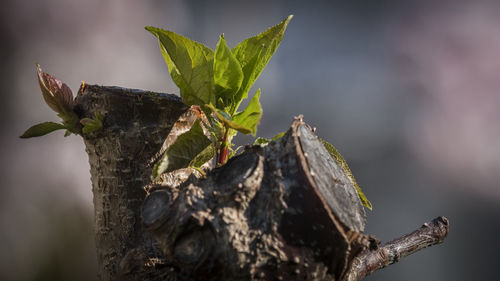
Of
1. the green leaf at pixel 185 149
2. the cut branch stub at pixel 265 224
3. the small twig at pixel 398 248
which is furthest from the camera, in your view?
the small twig at pixel 398 248

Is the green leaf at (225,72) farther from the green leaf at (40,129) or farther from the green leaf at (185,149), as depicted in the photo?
the green leaf at (40,129)

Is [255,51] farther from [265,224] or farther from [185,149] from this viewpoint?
[265,224]

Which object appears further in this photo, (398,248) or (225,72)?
(398,248)

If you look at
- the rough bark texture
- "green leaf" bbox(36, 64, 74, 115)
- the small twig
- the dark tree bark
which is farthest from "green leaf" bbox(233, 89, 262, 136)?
the small twig

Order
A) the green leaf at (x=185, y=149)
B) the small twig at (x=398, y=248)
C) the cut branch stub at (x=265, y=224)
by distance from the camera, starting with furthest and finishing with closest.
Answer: the small twig at (x=398, y=248) < the green leaf at (x=185, y=149) < the cut branch stub at (x=265, y=224)

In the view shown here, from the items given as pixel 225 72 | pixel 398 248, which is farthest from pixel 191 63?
pixel 398 248

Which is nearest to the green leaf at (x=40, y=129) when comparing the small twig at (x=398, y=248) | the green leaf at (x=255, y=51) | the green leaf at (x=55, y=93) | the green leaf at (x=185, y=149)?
the green leaf at (x=55, y=93)

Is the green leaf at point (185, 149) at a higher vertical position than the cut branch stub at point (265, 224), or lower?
higher
